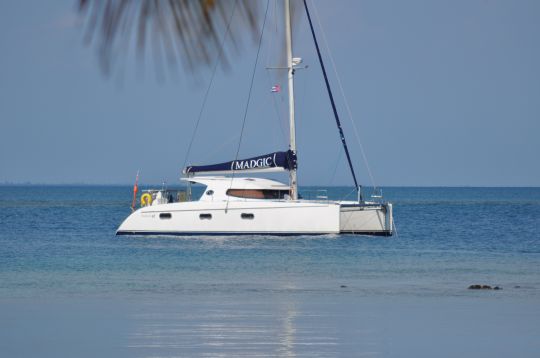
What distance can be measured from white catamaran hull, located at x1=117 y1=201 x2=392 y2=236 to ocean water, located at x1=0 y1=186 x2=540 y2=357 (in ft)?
1.21

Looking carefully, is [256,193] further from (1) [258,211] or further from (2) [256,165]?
(2) [256,165]

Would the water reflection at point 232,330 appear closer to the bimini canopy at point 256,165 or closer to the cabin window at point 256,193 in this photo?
the cabin window at point 256,193

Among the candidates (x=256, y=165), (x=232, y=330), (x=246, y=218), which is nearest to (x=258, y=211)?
(x=246, y=218)

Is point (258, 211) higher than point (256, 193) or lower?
lower

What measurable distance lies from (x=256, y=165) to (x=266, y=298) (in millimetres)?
17294

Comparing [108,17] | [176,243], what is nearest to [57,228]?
[176,243]

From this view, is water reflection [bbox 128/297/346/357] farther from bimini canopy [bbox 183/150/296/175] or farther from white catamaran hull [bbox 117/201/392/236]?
bimini canopy [bbox 183/150/296/175]

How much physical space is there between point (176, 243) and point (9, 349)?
19625mm

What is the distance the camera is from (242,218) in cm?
3231

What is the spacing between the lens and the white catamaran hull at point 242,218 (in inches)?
1261

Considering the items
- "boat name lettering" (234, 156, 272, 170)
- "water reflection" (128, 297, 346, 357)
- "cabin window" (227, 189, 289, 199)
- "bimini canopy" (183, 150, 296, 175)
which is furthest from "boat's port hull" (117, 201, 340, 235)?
"water reflection" (128, 297, 346, 357)

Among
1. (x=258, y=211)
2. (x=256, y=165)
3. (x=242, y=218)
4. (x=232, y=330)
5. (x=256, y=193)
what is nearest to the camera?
(x=232, y=330)

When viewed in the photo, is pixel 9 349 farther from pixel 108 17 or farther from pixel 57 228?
pixel 57 228

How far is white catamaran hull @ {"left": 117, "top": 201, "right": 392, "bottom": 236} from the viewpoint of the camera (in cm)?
3203
